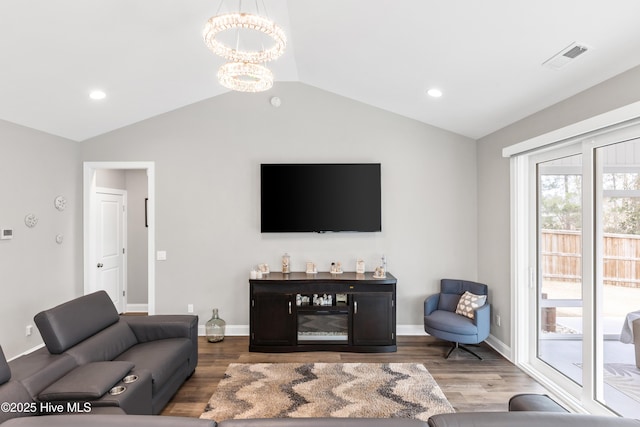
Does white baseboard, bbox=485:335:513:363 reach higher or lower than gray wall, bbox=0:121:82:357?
lower

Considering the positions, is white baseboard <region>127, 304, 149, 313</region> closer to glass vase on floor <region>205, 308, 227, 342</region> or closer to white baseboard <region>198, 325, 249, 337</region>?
white baseboard <region>198, 325, 249, 337</region>

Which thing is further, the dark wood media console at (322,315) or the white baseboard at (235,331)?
the white baseboard at (235,331)

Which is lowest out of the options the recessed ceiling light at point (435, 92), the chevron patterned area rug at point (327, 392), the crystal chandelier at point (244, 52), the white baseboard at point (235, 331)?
the chevron patterned area rug at point (327, 392)

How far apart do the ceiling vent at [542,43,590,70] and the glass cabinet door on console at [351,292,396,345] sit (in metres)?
2.68

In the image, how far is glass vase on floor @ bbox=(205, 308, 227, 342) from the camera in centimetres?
428

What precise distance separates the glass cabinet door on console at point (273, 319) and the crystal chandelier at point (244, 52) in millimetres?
2398

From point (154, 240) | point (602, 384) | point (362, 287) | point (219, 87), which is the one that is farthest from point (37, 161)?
point (602, 384)

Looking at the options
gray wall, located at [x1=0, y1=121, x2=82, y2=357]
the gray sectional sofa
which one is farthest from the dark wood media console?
gray wall, located at [x1=0, y1=121, x2=82, y2=357]

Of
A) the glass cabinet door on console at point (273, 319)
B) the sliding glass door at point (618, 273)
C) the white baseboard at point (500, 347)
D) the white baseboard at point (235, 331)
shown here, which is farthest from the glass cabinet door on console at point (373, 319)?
the sliding glass door at point (618, 273)

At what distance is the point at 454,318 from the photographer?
3887mm

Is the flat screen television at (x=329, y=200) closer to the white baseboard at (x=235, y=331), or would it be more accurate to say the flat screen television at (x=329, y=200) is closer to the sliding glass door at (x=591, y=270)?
the white baseboard at (x=235, y=331)

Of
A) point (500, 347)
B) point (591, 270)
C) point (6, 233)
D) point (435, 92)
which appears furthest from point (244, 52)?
point (500, 347)

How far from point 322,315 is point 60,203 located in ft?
11.5

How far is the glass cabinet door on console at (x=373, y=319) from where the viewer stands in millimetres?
3959
